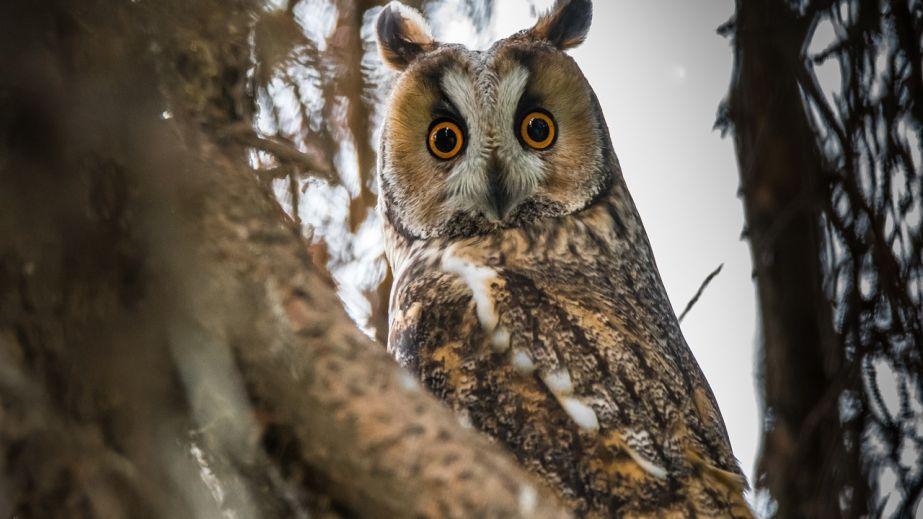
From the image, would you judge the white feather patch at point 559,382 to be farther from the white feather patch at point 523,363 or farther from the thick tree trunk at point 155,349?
the thick tree trunk at point 155,349

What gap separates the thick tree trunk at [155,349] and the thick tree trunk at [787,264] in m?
1.28

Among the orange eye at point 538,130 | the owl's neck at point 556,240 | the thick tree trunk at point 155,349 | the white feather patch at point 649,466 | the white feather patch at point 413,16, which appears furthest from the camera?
the white feather patch at point 413,16

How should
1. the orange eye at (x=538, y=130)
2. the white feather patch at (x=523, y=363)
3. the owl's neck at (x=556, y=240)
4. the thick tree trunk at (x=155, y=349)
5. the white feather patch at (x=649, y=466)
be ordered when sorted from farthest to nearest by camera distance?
1. the orange eye at (x=538, y=130)
2. the owl's neck at (x=556, y=240)
3. the white feather patch at (x=523, y=363)
4. the white feather patch at (x=649, y=466)
5. the thick tree trunk at (x=155, y=349)

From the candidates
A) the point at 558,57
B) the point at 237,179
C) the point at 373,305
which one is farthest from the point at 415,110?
the point at 237,179

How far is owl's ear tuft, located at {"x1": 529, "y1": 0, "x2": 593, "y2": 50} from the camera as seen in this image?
2780 mm

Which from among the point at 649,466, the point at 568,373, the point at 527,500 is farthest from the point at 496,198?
the point at 527,500

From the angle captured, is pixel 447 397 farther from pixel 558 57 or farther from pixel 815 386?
pixel 558 57

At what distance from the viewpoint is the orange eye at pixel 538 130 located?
2.54m

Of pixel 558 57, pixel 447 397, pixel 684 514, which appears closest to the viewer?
pixel 684 514

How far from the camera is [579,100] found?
258 centimetres

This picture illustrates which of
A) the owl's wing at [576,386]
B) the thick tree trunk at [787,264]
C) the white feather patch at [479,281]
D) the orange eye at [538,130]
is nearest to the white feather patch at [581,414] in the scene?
the owl's wing at [576,386]

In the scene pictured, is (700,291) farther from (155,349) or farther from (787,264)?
(155,349)

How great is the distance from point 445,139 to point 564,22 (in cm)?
63

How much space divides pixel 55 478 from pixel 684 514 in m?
1.30
